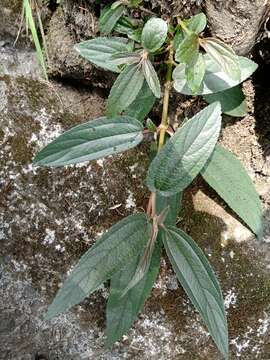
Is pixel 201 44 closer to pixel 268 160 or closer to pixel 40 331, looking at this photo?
pixel 268 160

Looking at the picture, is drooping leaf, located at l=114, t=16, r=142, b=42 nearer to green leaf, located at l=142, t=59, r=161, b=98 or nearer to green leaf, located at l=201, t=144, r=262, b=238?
green leaf, located at l=142, t=59, r=161, b=98

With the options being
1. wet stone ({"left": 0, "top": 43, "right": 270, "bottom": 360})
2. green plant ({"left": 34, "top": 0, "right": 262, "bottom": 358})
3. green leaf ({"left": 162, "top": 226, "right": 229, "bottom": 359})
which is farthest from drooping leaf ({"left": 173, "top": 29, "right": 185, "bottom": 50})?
green leaf ({"left": 162, "top": 226, "right": 229, "bottom": 359})

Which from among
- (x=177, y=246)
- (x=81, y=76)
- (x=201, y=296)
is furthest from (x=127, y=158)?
(x=201, y=296)

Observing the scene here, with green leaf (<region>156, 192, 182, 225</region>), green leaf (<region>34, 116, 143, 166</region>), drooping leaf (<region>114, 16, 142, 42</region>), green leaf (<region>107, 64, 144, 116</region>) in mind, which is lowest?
green leaf (<region>156, 192, 182, 225</region>)

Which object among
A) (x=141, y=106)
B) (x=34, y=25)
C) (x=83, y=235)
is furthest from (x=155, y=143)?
(x=34, y=25)

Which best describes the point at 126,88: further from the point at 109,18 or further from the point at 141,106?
the point at 109,18

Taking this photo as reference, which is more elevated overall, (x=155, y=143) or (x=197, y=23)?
(x=197, y=23)

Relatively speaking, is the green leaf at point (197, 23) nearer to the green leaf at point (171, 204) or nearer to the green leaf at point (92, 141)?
the green leaf at point (92, 141)
